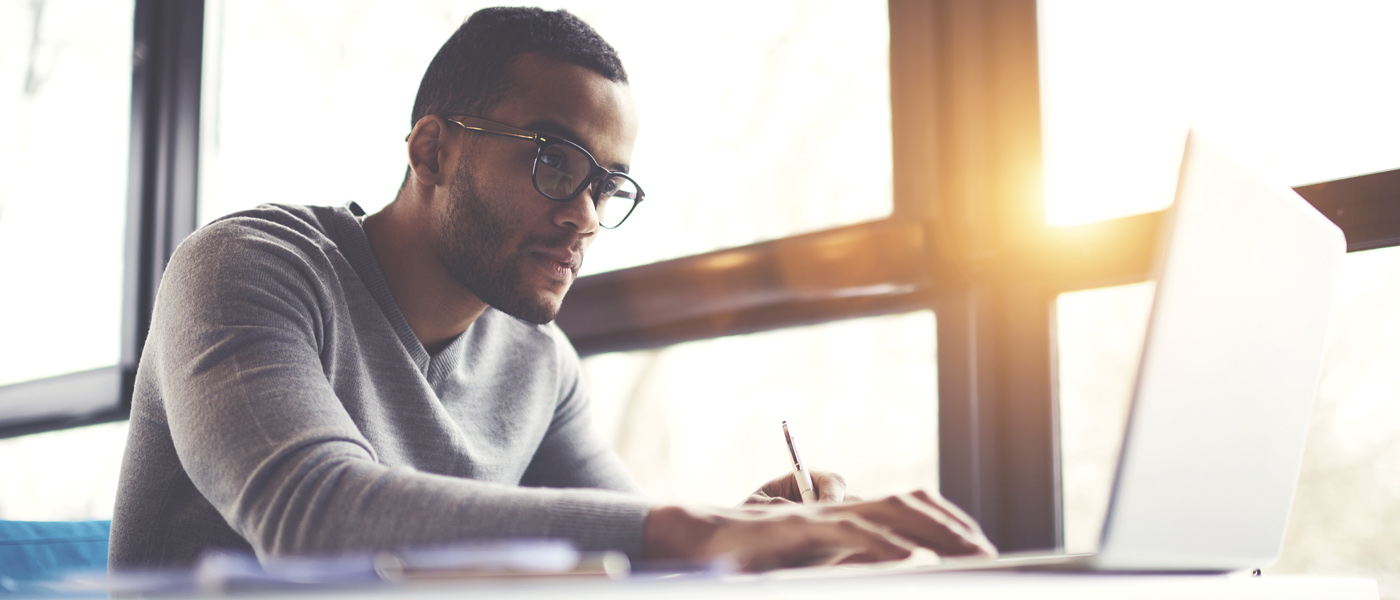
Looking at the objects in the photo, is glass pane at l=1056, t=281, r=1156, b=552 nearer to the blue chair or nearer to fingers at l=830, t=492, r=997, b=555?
fingers at l=830, t=492, r=997, b=555

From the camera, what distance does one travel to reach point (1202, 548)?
0.61 meters

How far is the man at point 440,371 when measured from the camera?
64 cm

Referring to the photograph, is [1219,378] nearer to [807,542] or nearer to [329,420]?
[807,542]

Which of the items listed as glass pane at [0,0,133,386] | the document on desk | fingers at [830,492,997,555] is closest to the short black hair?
fingers at [830,492,997,555]

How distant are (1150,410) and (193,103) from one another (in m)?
2.75

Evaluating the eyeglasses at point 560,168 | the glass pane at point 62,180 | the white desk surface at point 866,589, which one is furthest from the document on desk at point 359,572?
the glass pane at point 62,180

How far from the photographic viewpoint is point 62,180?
265 centimetres

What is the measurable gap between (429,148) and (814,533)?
3.10ft

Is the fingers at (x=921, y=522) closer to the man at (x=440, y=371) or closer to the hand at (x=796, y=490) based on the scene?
the man at (x=440, y=371)

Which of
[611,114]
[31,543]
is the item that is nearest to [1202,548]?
[611,114]

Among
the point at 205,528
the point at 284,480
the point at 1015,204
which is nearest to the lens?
the point at 284,480

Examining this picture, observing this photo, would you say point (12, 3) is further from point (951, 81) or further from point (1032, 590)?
point (1032, 590)

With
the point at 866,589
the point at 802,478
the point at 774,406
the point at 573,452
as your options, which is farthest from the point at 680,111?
the point at 866,589

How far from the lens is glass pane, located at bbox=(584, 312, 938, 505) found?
156 centimetres
